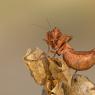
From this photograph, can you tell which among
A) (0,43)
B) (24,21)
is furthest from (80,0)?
(0,43)

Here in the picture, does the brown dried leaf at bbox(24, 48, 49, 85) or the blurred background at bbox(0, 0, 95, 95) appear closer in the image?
the brown dried leaf at bbox(24, 48, 49, 85)

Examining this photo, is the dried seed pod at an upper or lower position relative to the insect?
lower

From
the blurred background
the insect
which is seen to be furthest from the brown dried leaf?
the blurred background

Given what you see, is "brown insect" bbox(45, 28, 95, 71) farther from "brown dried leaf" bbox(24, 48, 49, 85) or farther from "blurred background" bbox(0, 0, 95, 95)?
"blurred background" bbox(0, 0, 95, 95)

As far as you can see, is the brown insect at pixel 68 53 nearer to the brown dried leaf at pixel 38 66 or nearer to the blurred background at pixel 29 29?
the brown dried leaf at pixel 38 66

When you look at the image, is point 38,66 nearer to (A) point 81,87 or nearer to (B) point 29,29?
(A) point 81,87

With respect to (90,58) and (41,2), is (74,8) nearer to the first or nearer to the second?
(41,2)

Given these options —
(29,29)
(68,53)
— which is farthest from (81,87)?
(29,29)
